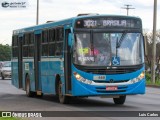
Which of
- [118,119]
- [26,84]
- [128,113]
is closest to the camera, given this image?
[118,119]

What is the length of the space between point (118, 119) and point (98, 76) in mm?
4206

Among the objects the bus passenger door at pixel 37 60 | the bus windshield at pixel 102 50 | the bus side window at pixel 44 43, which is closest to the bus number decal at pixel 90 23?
the bus windshield at pixel 102 50

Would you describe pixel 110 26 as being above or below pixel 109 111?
above

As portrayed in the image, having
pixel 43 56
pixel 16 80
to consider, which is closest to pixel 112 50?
pixel 43 56

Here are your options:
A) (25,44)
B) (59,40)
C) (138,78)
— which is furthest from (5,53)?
(138,78)

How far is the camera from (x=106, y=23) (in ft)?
66.7

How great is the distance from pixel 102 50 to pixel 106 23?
0.98 metres

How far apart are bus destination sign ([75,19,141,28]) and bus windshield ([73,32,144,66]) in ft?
1.00

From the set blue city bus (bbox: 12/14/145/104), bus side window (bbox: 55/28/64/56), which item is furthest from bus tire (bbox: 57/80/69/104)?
bus side window (bbox: 55/28/64/56)

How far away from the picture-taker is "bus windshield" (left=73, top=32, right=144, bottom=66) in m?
19.9

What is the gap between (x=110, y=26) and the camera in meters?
20.3

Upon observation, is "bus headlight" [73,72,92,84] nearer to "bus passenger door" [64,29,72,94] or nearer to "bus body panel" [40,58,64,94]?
"bus passenger door" [64,29,72,94]

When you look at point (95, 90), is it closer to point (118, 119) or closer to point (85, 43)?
point (85, 43)

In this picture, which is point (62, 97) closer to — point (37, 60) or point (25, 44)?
point (37, 60)
